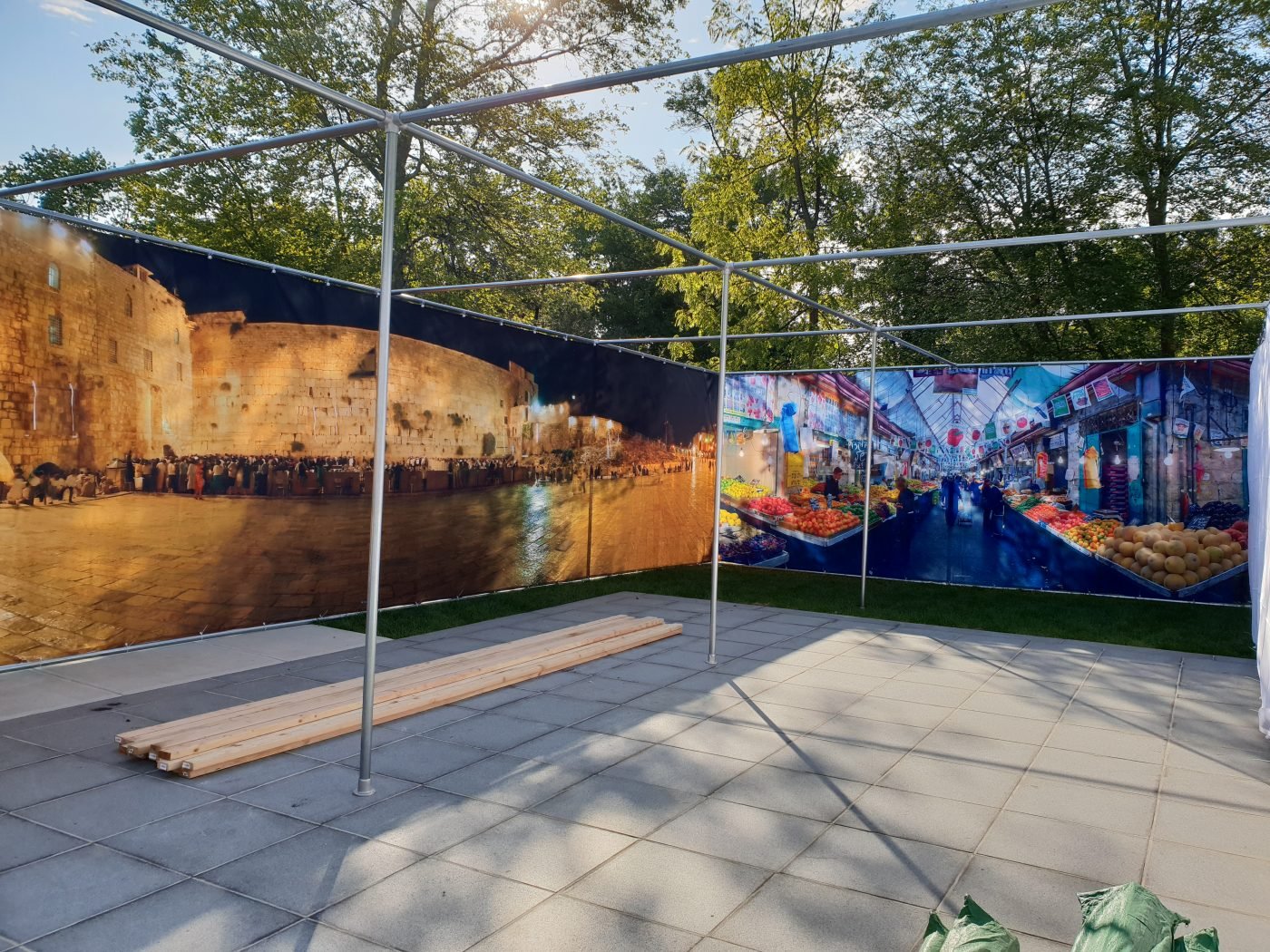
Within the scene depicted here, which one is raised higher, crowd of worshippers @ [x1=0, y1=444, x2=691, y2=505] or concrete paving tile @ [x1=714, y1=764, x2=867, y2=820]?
crowd of worshippers @ [x1=0, y1=444, x2=691, y2=505]

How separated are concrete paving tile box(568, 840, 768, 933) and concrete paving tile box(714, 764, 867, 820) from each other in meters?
0.69

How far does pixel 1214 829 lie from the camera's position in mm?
4066

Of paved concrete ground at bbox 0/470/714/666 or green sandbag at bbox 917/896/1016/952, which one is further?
paved concrete ground at bbox 0/470/714/666

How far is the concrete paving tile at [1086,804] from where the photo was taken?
13.5ft

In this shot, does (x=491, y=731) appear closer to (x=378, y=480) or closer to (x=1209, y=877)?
(x=378, y=480)

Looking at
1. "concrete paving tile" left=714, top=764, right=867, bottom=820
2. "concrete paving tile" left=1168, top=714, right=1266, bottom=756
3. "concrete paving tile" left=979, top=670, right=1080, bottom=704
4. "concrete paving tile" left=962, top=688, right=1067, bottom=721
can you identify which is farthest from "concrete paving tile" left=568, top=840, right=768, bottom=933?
"concrete paving tile" left=979, top=670, right=1080, bottom=704

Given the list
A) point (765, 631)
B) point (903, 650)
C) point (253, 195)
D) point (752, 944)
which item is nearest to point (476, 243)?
point (253, 195)

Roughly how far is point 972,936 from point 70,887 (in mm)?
3161

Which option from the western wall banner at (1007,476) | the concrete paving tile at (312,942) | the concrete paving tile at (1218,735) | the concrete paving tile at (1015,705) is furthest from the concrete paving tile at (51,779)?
the western wall banner at (1007,476)

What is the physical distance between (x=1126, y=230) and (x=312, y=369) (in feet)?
21.7

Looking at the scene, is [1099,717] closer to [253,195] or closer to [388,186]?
[388,186]

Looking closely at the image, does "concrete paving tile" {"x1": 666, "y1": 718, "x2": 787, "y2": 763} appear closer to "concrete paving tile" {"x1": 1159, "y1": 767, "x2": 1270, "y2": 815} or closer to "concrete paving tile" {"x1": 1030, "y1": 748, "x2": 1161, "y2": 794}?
"concrete paving tile" {"x1": 1030, "y1": 748, "x2": 1161, "y2": 794}

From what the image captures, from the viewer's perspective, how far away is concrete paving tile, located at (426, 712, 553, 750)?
5023 mm

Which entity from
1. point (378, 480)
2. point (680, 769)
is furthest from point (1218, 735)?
point (378, 480)
